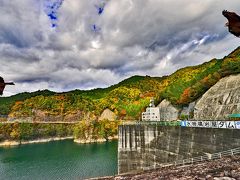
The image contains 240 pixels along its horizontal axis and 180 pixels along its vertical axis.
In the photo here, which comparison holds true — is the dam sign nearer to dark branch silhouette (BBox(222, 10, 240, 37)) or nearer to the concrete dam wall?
the concrete dam wall

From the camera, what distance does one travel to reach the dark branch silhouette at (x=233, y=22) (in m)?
4.73

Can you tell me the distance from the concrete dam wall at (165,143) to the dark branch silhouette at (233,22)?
20.0 metres

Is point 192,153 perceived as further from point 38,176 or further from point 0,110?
point 0,110

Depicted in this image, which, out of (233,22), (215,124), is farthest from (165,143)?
(233,22)

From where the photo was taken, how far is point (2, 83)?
4492 mm

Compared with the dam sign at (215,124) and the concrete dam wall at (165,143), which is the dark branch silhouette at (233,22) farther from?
the concrete dam wall at (165,143)

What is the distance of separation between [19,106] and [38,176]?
424 feet

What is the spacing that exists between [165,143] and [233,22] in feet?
107

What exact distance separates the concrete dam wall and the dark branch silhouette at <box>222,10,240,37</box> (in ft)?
65.8

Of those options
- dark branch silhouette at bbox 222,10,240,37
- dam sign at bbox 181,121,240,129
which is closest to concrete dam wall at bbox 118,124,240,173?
dam sign at bbox 181,121,240,129

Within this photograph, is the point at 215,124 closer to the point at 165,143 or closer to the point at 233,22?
the point at 165,143

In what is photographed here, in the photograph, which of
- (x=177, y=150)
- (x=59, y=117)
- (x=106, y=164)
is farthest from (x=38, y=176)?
(x=59, y=117)

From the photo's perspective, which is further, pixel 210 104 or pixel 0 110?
pixel 0 110

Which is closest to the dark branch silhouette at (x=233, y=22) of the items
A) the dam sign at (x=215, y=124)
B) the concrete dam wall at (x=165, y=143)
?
the dam sign at (x=215, y=124)
